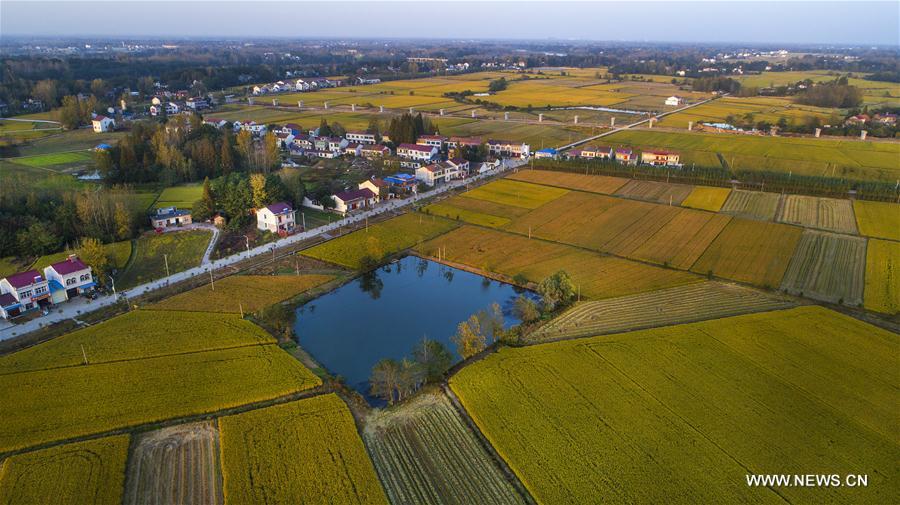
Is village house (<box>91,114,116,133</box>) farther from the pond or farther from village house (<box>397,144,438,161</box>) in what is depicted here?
the pond

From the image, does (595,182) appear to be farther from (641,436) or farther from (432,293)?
(641,436)

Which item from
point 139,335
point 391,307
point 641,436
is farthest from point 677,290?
point 139,335

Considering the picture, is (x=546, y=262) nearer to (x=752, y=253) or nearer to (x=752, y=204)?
(x=752, y=253)

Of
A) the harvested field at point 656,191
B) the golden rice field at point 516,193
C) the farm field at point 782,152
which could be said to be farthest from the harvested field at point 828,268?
the farm field at point 782,152

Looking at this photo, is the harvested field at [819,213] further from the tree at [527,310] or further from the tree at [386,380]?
the tree at [386,380]

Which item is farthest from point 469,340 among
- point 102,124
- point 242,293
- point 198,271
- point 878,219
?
point 102,124

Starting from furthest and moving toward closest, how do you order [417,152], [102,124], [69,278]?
[102,124], [417,152], [69,278]

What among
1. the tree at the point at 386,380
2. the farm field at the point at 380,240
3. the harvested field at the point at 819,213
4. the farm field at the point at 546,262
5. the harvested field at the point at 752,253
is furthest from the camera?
the harvested field at the point at 819,213
